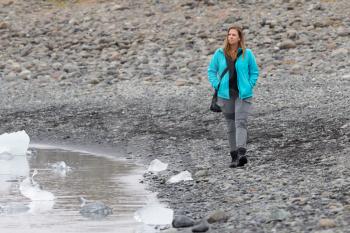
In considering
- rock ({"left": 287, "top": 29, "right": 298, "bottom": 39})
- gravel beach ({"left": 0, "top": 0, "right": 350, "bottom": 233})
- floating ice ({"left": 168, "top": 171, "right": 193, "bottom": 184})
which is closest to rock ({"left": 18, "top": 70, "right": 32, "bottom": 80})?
gravel beach ({"left": 0, "top": 0, "right": 350, "bottom": 233})

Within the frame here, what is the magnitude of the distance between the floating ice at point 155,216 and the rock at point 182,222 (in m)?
0.17

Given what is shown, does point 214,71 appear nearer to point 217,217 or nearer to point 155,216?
point 155,216

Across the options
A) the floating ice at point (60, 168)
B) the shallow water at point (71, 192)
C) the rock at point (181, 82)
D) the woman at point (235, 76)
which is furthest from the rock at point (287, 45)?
the woman at point (235, 76)

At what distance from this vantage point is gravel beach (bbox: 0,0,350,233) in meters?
9.83

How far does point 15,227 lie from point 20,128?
31.3 ft

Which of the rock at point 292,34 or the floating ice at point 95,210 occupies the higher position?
the rock at point 292,34

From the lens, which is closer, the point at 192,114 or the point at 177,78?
the point at 192,114

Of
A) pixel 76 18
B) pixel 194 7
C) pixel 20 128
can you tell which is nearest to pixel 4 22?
pixel 76 18

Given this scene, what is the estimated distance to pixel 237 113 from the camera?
11.4 m

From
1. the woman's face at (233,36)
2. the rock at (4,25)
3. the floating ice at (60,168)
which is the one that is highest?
the rock at (4,25)

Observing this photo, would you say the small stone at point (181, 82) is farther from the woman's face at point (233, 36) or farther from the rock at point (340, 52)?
the woman's face at point (233, 36)

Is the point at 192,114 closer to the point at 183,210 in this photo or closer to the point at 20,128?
the point at 20,128

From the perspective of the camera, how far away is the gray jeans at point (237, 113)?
449 inches

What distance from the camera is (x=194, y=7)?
30578 millimetres
